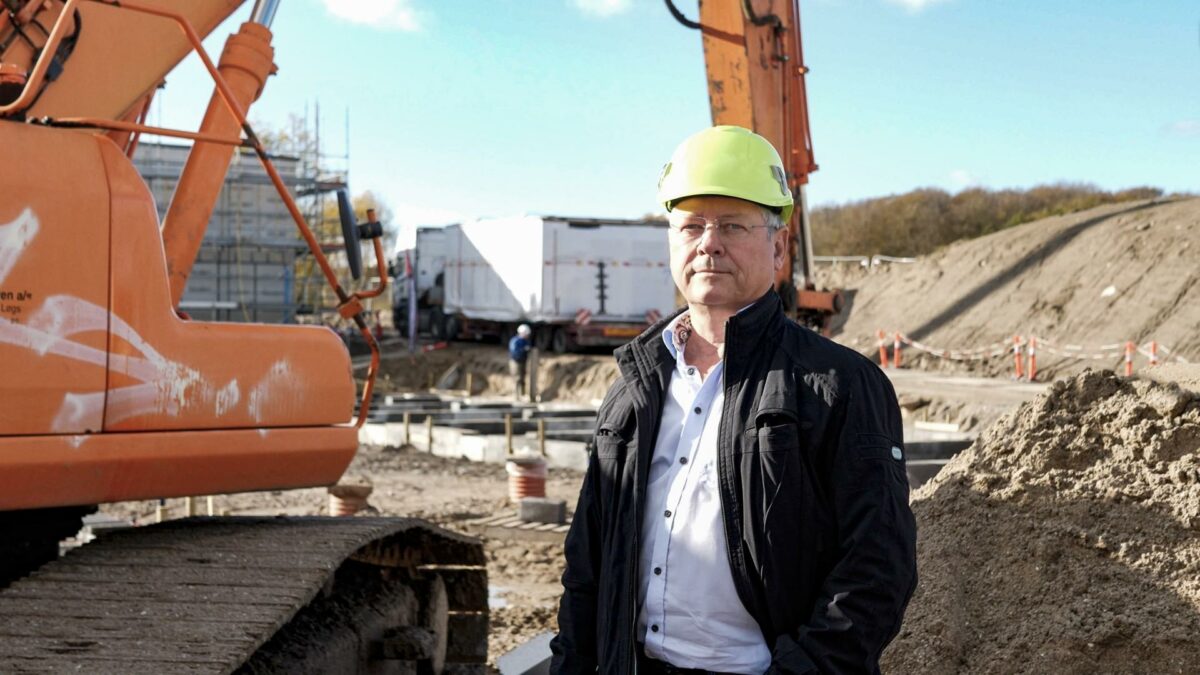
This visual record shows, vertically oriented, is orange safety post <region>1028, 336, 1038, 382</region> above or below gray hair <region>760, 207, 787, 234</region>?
below

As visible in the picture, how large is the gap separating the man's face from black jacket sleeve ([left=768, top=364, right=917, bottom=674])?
0.30m

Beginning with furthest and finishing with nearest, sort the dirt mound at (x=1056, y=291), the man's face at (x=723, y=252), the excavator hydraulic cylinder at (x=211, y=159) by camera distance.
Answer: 1. the dirt mound at (x=1056, y=291)
2. the excavator hydraulic cylinder at (x=211, y=159)
3. the man's face at (x=723, y=252)

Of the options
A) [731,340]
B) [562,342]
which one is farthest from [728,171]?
[562,342]

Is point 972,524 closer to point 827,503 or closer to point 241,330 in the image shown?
point 827,503

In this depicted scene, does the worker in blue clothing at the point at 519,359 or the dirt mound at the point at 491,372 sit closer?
the worker in blue clothing at the point at 519,359

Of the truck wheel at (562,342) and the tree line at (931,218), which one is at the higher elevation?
the tree line at (931,218)

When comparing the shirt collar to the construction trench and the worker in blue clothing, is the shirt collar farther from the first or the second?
the worker in blue clothing

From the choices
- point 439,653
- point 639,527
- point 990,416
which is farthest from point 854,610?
point 990,416

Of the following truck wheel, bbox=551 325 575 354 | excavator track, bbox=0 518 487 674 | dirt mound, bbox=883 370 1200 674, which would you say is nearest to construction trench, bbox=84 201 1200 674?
dirt mound, bbox=883 370 1200 674

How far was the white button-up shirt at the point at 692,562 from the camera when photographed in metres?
2.46

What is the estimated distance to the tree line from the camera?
4278 cm

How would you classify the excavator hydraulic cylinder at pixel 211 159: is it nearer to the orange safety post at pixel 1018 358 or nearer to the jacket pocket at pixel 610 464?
the jacket pocket at pixel 610 464

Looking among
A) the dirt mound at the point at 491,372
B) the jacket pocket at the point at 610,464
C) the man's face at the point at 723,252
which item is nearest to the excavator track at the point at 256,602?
the jacket pocket at the point at 610,464

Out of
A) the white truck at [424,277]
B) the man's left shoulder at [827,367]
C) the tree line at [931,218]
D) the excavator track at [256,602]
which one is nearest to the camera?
the man's left shoulder at [827,367]
